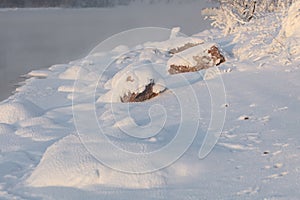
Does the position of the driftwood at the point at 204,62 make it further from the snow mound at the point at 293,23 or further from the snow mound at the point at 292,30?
the snow mound at the point at 293,23

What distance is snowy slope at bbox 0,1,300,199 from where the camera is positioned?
17.4 ft

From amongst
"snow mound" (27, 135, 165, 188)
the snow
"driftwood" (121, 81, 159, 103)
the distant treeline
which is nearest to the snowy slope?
"snow mound" (27, 135, 165, 188)

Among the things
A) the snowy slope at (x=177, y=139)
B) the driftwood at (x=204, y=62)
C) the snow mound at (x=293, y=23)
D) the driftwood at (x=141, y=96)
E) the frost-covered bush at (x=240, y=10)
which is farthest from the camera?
the frost-covered bush at (x=240, y=10)

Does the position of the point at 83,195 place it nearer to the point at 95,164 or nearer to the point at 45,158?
the point at 95,164

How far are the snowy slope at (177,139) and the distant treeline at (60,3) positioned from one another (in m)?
61.6

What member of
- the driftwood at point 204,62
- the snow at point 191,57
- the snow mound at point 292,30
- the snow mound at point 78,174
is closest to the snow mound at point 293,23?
the snow mound at point 292,30

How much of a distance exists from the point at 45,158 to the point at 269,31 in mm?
9412

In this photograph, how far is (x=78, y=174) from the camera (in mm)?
5621

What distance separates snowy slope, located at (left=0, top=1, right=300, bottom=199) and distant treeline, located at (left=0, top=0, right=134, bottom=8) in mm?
61582

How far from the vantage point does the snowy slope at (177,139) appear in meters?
5.31

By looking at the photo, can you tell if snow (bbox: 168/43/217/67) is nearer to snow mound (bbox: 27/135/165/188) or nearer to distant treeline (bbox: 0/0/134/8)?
snow mound (bbox: 27/135/165/188)

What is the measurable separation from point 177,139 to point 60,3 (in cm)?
7634

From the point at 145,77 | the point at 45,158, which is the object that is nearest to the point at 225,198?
Result: the point at 45,158

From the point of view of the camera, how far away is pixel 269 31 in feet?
45.2
